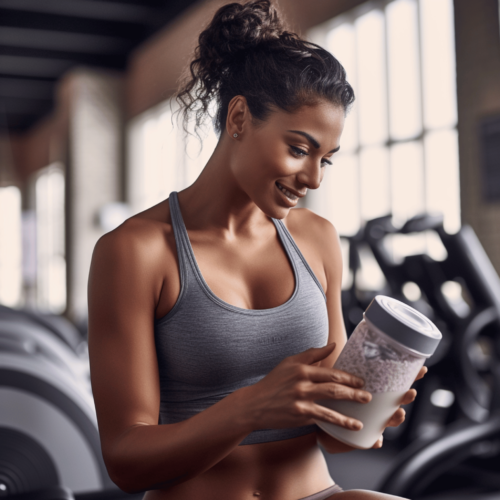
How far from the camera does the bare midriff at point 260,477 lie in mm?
907

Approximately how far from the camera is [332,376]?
70 cm

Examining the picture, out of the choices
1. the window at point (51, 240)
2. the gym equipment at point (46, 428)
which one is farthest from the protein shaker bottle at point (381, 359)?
the window at point (51, 240)

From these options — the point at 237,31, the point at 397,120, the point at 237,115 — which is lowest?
the point at 237,115

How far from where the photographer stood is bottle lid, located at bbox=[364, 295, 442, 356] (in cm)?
70

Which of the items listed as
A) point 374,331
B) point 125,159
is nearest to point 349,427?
point 374,331

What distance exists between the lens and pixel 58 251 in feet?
33.4

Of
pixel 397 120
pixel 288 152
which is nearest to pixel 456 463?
pixel 288 152

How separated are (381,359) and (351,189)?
463cm

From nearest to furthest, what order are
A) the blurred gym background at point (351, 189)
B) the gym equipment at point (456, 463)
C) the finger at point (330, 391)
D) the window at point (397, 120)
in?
the finger at point (330, 391) < the blurred gym background at point (351, 189) < the gym equipment at point (456, 463) < the window at point (397, 120)

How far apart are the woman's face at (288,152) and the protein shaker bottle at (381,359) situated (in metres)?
0.23

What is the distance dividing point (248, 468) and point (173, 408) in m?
0.14

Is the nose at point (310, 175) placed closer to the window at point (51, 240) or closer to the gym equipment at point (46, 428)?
the gym equipment at point (46, 428)

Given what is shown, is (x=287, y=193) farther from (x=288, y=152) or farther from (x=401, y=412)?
(x=401, y=412)

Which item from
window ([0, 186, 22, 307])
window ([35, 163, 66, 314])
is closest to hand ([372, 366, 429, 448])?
window ([35, 163, 66, 314])
